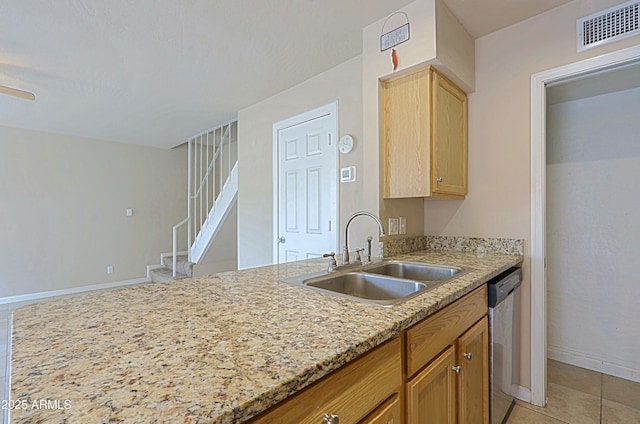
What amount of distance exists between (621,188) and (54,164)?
673 centimetres

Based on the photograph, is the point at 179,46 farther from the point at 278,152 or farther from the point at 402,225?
the point at 402,225

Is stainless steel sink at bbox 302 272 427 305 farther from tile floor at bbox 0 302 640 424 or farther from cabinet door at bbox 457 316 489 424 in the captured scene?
tile floor at bbox 0 302 640 424

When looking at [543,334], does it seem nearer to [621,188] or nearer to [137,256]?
[621,188]

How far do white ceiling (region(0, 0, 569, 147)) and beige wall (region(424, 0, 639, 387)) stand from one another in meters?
0.12

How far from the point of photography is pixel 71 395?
0.51 metres

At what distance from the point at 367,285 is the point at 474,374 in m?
0.63

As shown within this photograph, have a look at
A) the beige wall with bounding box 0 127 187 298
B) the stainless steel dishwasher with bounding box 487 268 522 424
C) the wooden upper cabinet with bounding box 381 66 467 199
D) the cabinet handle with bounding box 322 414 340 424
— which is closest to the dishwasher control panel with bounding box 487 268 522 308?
the stainless steel dishwasher with bounding box 487 268 522 424

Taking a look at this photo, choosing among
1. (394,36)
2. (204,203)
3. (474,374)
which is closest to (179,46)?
(394,36)

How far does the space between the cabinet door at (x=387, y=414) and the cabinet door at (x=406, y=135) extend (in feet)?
4.02

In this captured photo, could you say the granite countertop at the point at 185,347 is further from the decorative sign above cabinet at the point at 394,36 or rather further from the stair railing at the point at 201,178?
the stair railing at the point at 201,178

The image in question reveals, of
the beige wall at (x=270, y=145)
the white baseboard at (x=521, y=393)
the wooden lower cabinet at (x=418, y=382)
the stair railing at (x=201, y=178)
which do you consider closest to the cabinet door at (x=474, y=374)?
the wooden lower cabinet at (x=418, y=382)

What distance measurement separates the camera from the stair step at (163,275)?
15.5ft

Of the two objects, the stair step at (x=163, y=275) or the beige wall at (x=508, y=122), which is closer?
the beige wall at (x=508, y=122)

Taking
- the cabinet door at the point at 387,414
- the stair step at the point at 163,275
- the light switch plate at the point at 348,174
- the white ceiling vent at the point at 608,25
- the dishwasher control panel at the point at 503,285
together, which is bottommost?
the stair step at the point at 163,275
